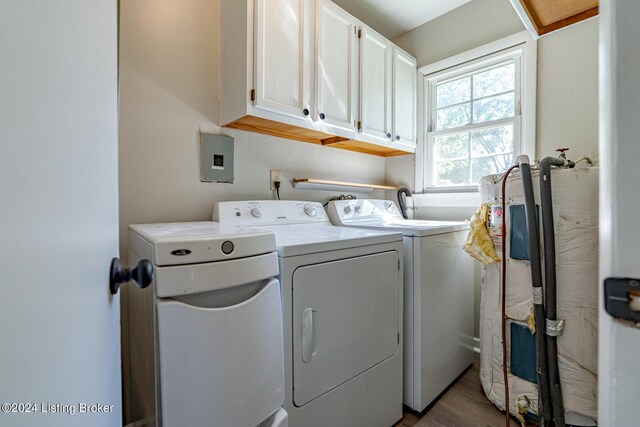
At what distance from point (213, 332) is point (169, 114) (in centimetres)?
130

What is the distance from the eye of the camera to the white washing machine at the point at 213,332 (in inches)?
30.7

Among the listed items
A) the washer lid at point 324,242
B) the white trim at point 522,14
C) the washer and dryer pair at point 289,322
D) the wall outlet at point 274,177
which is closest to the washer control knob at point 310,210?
the washer and dryer pair at point 289,322

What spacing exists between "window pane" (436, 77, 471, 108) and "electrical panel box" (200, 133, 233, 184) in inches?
73.1

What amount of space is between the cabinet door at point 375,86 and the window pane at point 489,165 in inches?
29.0

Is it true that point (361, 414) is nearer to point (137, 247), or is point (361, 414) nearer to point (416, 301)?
point (416, 301)

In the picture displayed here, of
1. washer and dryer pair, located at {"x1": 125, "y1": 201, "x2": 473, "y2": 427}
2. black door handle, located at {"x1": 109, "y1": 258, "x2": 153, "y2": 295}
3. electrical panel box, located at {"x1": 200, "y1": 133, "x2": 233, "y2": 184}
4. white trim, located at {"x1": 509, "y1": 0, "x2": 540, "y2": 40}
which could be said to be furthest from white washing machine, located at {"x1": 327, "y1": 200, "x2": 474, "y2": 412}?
black door handle, located at {"x1": 109, "y1": 258, "x2": 153, "y2": 295}

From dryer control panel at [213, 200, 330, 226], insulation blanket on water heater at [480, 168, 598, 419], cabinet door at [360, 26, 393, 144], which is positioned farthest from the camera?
cabinet door at [360, 26, 393, 144]

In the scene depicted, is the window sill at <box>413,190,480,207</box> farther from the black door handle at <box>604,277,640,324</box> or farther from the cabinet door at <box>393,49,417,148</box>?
the black door handle at <box>604,277,640,324</box>

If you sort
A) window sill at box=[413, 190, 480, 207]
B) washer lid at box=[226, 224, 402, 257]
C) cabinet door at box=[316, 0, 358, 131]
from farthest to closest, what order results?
window sill at box=[413, 190, 480, 207] → cabinet door at box=[316, 0, 358, 131] → washer lid at box=[226, 224, 402, 257]

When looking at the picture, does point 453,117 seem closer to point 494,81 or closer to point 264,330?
point 494,81

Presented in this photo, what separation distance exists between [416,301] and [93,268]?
1445 millimetres

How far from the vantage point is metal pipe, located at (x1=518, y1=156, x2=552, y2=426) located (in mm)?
1357

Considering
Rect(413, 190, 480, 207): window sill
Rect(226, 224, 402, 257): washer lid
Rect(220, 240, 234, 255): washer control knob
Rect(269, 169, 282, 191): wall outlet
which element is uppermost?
Rect(269, 169, 282, 191): wall outlet

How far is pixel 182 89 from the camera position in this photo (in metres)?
1.64
